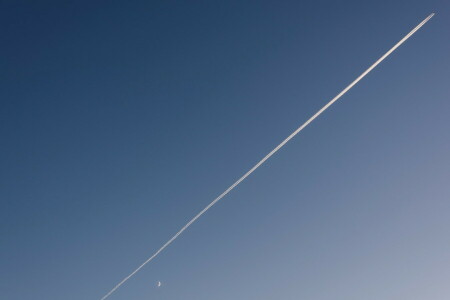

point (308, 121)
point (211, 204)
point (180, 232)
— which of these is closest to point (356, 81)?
point (308, 121)

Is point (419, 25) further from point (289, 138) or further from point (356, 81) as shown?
point (289, 138)

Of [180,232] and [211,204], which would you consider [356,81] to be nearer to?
[211,204]

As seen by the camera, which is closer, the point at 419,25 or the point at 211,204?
the point at 419,25

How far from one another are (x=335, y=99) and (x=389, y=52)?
3420 mm

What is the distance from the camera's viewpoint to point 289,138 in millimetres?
22062

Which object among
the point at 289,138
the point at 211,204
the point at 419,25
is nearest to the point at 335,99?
the point at 289,138

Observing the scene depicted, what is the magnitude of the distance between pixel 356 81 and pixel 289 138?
4532 millimetres

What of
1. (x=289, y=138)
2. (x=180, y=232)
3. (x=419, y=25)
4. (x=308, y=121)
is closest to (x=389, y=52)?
(x=419, y=25)

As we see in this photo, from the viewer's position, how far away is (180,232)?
879 inches

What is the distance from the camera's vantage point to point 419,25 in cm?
1916

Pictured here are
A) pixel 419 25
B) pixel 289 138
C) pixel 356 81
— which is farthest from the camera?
pixel 289 138

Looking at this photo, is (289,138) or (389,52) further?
(289,138)

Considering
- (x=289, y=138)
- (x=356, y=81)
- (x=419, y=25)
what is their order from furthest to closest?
(x=289, y=138)
(x=356, y=81)
(x=419, y=25)

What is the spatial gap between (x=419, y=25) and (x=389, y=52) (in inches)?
68.9
